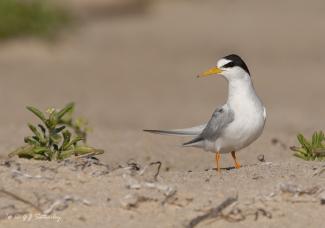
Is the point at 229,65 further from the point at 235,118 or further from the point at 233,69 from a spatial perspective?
the point at 235,118

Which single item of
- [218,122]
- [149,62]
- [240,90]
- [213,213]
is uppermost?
[149,62]

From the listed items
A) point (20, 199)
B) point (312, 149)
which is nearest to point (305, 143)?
point (312, 149)

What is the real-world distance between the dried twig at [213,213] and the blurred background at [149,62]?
2.39m

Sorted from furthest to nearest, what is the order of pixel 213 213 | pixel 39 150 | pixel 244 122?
pixel 244 122 < pixel 39 150 < pixel 213 213

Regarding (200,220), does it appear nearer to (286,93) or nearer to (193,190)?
(193,190)

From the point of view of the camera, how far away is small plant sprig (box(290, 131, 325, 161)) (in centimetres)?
493

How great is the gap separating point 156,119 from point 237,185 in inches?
212

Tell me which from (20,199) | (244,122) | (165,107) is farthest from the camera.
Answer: (165,107)

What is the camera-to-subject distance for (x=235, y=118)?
4883mm

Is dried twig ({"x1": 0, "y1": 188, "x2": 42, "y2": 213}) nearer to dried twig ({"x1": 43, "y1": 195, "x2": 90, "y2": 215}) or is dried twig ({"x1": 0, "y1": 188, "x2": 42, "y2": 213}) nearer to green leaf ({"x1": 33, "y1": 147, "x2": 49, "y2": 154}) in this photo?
dried twig ({"x1": 43, "y1": 195, "x2": 90, "y2": 215})

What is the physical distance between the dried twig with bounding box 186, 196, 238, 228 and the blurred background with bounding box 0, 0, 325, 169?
2.39 metres

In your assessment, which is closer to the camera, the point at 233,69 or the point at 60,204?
the point at 60,204

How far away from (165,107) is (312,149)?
5.51 metres

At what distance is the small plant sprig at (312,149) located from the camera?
4934 mm
